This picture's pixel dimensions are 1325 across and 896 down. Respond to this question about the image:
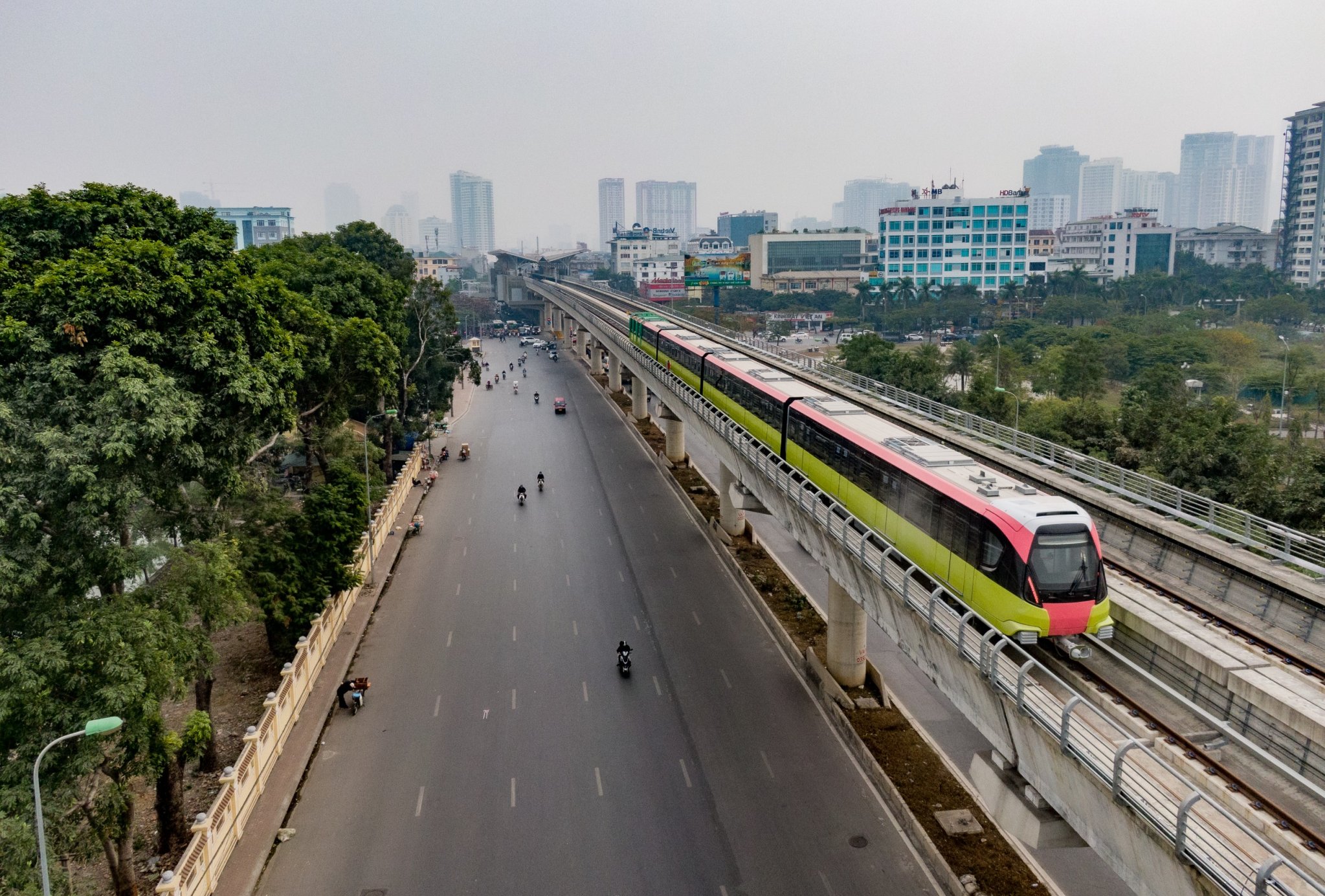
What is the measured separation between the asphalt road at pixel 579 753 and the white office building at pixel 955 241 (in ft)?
376

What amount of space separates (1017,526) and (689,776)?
1044 centimetres

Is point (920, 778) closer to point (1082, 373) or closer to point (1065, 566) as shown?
point (1065, 566)

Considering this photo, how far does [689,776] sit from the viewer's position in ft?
71.6

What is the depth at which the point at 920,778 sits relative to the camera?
70.2 feet

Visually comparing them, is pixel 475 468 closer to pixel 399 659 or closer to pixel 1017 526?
pixel 399 659

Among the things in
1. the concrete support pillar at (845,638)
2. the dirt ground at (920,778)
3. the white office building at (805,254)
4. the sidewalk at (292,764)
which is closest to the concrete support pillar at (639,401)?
the sidewalk at (292,764)

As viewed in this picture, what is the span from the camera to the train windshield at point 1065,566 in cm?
1542

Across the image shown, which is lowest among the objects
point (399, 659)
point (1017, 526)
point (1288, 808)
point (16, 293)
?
point (399, 659)

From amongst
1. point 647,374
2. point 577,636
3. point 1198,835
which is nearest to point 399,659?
point 577,636

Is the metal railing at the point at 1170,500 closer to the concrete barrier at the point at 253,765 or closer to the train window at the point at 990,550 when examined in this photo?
the train window at the point at 990,550

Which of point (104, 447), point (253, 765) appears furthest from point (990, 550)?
point (253, 765)

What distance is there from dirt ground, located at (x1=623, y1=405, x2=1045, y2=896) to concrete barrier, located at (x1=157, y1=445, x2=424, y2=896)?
1456 centimetres

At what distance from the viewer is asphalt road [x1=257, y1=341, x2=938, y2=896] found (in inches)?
729

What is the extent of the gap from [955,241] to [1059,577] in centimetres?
13801
